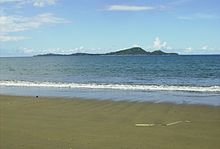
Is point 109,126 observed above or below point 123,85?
below

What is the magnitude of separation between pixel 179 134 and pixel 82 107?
6427 millimetres

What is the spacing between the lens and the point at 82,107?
50.4ft

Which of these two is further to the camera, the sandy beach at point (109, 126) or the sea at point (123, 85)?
the sea at point (123, 85)

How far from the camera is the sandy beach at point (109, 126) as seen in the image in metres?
8.70

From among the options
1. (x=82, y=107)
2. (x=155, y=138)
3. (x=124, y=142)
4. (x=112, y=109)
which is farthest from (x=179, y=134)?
(x=82, y=107)

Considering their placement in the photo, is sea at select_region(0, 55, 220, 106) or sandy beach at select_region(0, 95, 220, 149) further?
sea at select_region(0, 55, 220, 106)

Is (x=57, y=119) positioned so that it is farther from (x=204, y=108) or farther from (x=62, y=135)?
(x=204, y=108)

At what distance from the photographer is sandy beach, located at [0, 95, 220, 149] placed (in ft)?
28.5

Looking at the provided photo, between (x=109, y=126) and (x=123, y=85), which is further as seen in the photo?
(x=123, y=85)

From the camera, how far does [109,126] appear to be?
1084 centimetres

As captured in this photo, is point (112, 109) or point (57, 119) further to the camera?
point (112, 109)

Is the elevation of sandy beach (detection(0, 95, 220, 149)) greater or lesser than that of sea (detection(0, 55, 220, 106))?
lesser

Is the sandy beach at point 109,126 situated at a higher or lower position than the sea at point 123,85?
lower

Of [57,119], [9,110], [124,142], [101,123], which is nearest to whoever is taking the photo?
[124,142]
